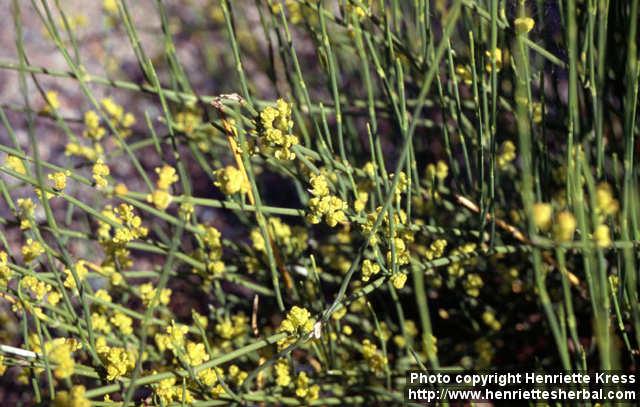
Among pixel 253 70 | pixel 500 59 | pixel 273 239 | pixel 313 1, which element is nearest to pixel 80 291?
pixel 273 239

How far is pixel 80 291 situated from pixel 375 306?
1.01m

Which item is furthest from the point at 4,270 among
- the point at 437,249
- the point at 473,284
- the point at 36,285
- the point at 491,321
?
the point at 491,321

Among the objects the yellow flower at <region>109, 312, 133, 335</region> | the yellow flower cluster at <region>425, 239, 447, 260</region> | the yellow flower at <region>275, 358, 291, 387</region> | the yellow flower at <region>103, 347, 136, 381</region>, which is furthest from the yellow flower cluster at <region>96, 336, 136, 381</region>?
the yellow flower cluster at <region>425, 239, 447, 260</region>

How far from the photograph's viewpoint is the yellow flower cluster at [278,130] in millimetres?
1019

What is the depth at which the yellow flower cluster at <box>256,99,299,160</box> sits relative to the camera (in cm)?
102

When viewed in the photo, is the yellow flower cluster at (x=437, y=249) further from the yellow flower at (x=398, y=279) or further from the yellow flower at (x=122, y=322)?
the yellow flower at (x=122, y=322)

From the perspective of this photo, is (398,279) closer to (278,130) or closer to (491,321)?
(278,130)

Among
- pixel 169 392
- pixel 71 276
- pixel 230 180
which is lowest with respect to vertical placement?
pixel 169 392

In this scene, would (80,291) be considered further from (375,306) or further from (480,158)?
(375,306)

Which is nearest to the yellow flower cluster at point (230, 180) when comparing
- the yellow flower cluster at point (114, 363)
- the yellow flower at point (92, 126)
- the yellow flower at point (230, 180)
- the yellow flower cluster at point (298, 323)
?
the yellow flower at point (230, 180)

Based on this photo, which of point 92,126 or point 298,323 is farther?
point 92,126

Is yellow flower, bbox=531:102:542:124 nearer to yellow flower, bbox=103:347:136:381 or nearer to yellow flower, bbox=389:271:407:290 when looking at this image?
yellow flower, bbox=389:271:407:290

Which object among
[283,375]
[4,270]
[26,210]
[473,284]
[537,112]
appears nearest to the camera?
[26,210]

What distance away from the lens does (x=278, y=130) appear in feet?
3.38
